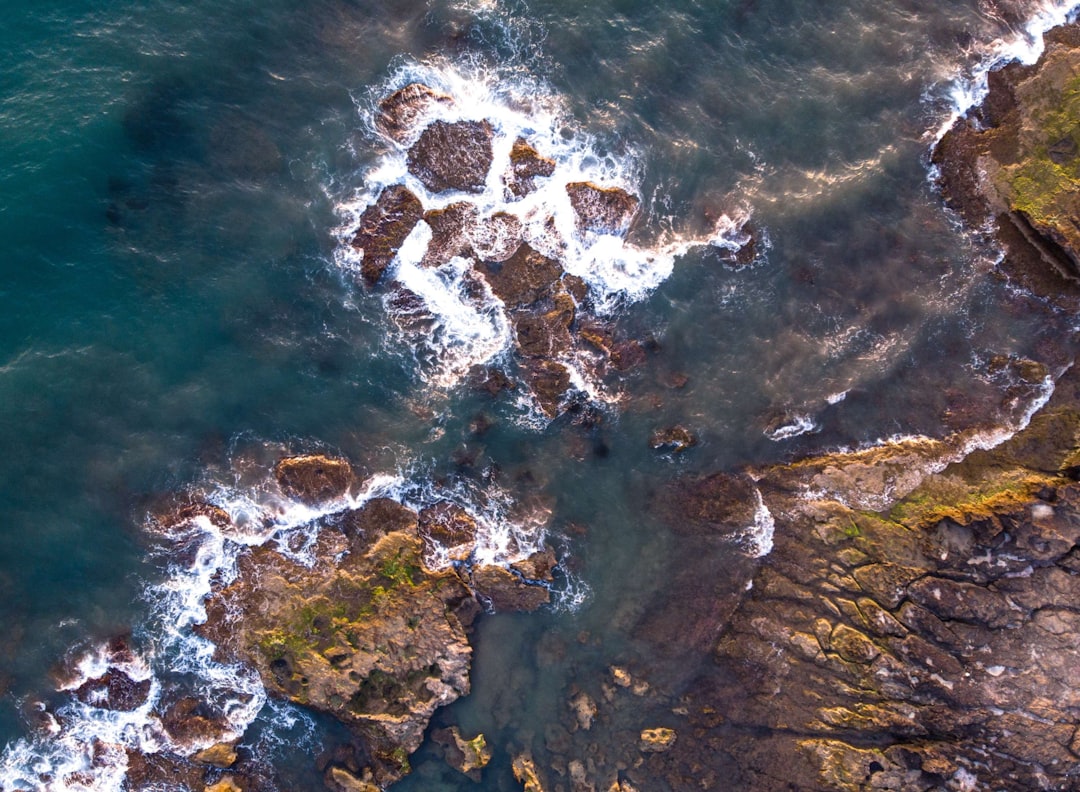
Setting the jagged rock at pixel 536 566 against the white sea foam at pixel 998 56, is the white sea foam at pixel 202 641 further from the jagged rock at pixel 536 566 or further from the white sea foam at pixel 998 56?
the white sea foam at pixel 998 56

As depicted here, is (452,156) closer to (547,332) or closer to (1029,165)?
(547,332)

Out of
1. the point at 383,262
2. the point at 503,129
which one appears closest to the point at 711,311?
the point at 503,129

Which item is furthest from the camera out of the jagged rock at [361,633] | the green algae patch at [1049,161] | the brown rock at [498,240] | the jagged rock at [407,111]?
the brown rock at [498,240]

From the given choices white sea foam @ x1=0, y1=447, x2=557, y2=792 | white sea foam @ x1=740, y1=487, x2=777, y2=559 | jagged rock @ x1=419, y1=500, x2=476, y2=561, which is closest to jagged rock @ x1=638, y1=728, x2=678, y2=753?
white sea foam @ x1=0, y1=447, x2=557, y2=792

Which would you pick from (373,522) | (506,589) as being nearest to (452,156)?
(373,522)

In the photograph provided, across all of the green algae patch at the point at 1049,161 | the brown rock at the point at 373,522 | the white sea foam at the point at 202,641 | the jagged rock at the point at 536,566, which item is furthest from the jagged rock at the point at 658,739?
the green algae patch at the point at 1049,161

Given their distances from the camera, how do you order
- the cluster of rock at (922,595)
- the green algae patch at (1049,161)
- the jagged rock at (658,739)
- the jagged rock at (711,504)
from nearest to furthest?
the cluster of rock at (922,595), the green algae patch at (1049,161), the jagged rock at (658,739), the jagged rock at (711,504)

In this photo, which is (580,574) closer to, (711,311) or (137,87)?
(711,311)
